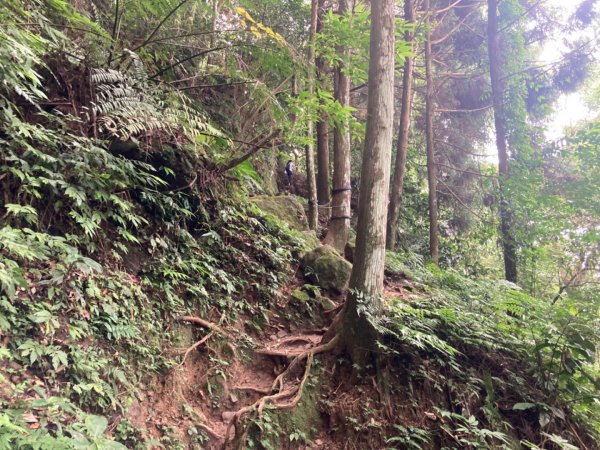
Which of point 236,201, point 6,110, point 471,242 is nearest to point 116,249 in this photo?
point 6,110

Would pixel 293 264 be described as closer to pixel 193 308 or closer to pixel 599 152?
pixel 193 308

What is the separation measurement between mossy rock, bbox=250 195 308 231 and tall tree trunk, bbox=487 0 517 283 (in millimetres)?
5092

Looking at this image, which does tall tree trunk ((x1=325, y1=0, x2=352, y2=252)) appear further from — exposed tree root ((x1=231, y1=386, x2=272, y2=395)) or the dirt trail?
exposed tree root ((x1=231, y1=386, x2=272, y2=395))

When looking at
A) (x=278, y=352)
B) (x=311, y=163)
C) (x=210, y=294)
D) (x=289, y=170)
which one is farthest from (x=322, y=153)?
(x=278, y=352)

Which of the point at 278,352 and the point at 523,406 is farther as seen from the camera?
the point at 278,352

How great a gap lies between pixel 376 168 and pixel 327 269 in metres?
2.44

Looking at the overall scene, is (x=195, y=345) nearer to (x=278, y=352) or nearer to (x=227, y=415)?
(x=227, y=415)

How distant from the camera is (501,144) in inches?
362

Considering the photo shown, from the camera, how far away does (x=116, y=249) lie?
3998 millimetres

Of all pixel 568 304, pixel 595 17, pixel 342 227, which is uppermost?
pixel 595 17

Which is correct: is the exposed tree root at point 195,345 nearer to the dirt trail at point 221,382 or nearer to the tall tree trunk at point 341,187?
the dirt trail at point 221,382

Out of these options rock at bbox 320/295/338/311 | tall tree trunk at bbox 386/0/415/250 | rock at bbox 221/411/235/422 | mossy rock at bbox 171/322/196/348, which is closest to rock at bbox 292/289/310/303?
rock at bbox 320/295/338/311

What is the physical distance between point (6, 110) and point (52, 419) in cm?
268

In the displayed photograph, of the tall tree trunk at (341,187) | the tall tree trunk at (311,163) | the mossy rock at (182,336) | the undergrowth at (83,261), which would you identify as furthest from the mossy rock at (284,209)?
the mossy rock at (182,336)
